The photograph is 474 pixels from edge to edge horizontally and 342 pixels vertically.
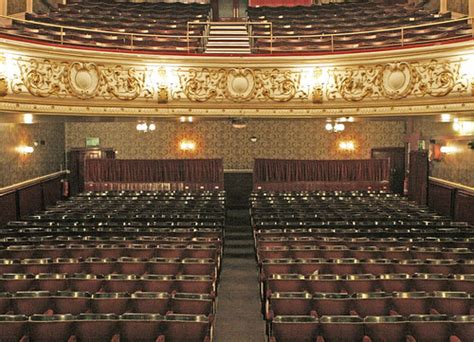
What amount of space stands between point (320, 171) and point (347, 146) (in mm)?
2042

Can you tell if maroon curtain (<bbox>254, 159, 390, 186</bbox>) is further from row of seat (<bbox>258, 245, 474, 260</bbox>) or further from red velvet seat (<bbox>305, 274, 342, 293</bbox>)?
red velvet seat (<bbox>305, 274, 342, 293</bbox>)

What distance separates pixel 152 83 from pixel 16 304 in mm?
6759

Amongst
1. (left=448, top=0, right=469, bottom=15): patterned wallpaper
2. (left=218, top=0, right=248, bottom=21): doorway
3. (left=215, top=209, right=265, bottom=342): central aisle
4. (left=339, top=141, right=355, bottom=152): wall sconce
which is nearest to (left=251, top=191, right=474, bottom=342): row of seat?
(left=215, top=209, right=265, bottom=342): central aisle

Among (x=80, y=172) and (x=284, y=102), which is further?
(x=80, y=172)

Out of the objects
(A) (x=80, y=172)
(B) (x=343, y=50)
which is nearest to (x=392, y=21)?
(B) (x=343, y=50)

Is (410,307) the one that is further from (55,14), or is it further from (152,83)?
(55,14)

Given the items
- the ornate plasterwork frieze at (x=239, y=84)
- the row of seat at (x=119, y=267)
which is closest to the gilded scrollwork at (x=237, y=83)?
the ornate plasterwork frieze at (x=239, y=84)

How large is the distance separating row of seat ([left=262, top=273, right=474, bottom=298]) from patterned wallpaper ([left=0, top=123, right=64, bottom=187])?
8.76 meters

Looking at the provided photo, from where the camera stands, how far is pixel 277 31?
520 inches

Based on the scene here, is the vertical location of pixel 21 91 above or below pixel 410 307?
above

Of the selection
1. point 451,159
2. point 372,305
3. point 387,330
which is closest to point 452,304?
point 372,305

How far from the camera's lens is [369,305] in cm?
508

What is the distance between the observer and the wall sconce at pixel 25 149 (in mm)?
13109

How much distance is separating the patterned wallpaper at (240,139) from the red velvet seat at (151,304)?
1198 cm
